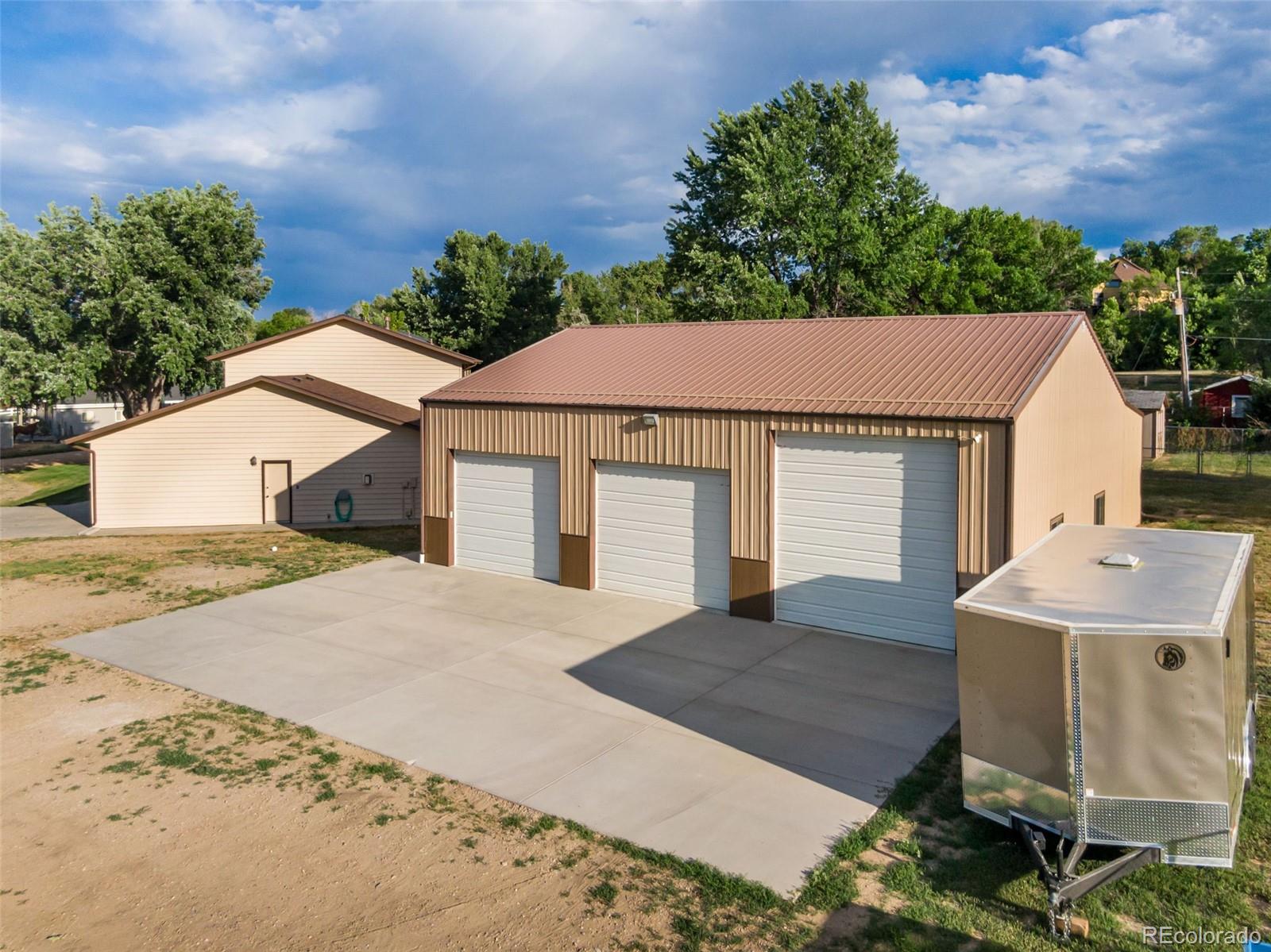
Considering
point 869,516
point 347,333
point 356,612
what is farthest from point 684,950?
point 347,333

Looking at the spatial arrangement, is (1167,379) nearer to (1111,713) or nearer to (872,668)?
(872,668)

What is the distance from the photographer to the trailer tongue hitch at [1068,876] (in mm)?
5656

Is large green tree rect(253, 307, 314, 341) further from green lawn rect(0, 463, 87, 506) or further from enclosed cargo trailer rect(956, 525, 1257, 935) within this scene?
enclosed cargo trailer rect(956, 525, 1257, 935)

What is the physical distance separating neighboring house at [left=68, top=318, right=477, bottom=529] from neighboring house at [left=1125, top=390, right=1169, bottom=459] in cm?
2959

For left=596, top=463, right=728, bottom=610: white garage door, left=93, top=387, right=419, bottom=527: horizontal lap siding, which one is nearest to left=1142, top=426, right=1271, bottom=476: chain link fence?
left=596, top=463, right=728, bottom=610: white garage door

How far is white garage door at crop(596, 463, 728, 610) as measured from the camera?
45.8ft

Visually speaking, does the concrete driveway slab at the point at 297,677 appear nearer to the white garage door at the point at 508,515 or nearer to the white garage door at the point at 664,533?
the white garage door at the point at 664,533

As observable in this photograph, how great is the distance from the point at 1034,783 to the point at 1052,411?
7931mm

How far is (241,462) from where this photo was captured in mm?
23609

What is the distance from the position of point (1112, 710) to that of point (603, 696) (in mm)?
5556

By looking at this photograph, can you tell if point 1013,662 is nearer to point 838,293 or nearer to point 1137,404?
point 838,293

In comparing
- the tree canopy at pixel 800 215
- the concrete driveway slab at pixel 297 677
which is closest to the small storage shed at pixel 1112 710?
the concrete driveway slab at pixel 297 677

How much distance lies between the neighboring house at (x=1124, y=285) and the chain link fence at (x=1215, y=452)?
85.2 feet

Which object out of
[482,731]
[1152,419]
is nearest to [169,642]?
[482,731]
